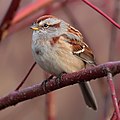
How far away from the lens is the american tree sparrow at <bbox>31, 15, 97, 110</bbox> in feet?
8.04

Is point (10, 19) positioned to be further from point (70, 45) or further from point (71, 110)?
point (71, 110)

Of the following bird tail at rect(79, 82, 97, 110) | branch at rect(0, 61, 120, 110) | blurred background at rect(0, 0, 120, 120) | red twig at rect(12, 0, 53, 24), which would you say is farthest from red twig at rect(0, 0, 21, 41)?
blurred background at rect(0, 0, 120, 120)

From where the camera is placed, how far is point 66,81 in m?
1.71

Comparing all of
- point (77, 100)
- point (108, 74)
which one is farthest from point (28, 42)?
point (108, 74)

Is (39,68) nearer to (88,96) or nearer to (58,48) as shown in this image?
(88,96)

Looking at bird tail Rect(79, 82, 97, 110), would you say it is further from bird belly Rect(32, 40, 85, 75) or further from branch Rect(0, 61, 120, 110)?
branch Rect(0, 61, 120, 110)

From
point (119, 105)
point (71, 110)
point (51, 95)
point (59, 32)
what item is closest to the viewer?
point (119, 105)

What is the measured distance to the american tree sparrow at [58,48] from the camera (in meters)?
2.45

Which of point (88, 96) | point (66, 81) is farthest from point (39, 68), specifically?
point (66, 81)

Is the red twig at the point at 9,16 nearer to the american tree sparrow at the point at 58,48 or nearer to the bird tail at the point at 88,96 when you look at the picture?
the american tree sparrow at the point at 58,48

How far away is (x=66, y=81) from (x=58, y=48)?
30.9 inches

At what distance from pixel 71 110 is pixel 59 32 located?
202cm

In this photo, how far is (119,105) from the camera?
1369 mm

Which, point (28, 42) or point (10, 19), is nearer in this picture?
point (10, 19)
